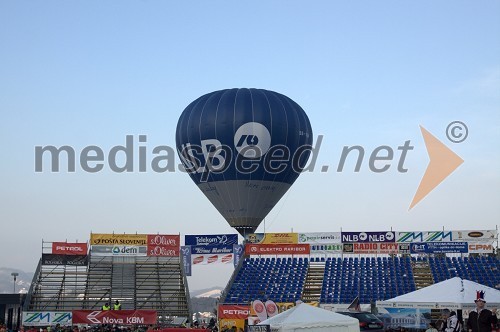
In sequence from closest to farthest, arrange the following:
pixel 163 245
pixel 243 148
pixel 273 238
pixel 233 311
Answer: pixel 233 311, pixel 163 245, pixel 243 148, pixel 273 238

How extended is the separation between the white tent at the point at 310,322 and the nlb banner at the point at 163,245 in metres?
35.1

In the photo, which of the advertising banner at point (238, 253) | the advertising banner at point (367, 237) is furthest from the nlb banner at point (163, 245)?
the advertising banner at point (367, 237)

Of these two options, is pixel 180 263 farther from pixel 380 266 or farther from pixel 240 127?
pixel 380 266

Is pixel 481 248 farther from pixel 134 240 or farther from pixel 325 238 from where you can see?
pixel 134 240

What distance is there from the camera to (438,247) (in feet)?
185

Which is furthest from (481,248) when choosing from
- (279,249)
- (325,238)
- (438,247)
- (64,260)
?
(64,260)

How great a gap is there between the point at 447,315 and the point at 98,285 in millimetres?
36195

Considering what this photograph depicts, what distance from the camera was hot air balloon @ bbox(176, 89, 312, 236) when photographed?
179 ft

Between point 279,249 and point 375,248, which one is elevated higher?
point 279,249

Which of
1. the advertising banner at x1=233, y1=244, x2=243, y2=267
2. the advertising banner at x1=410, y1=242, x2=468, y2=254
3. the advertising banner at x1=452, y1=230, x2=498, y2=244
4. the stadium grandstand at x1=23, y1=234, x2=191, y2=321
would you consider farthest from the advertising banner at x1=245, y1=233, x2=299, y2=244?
the advertising banner at x1=452, y1=230, x2=498, y2=244

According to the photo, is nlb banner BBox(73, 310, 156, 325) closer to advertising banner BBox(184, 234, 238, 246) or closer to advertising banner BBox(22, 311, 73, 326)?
advertising banner BBox(22, 311, 73, 326)

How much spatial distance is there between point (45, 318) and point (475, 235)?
114 ft

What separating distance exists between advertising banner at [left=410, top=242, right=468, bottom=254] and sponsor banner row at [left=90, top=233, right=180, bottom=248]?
19.3 meters

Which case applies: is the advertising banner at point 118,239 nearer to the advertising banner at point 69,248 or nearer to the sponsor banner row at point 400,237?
the advertising banner at point 69,248
